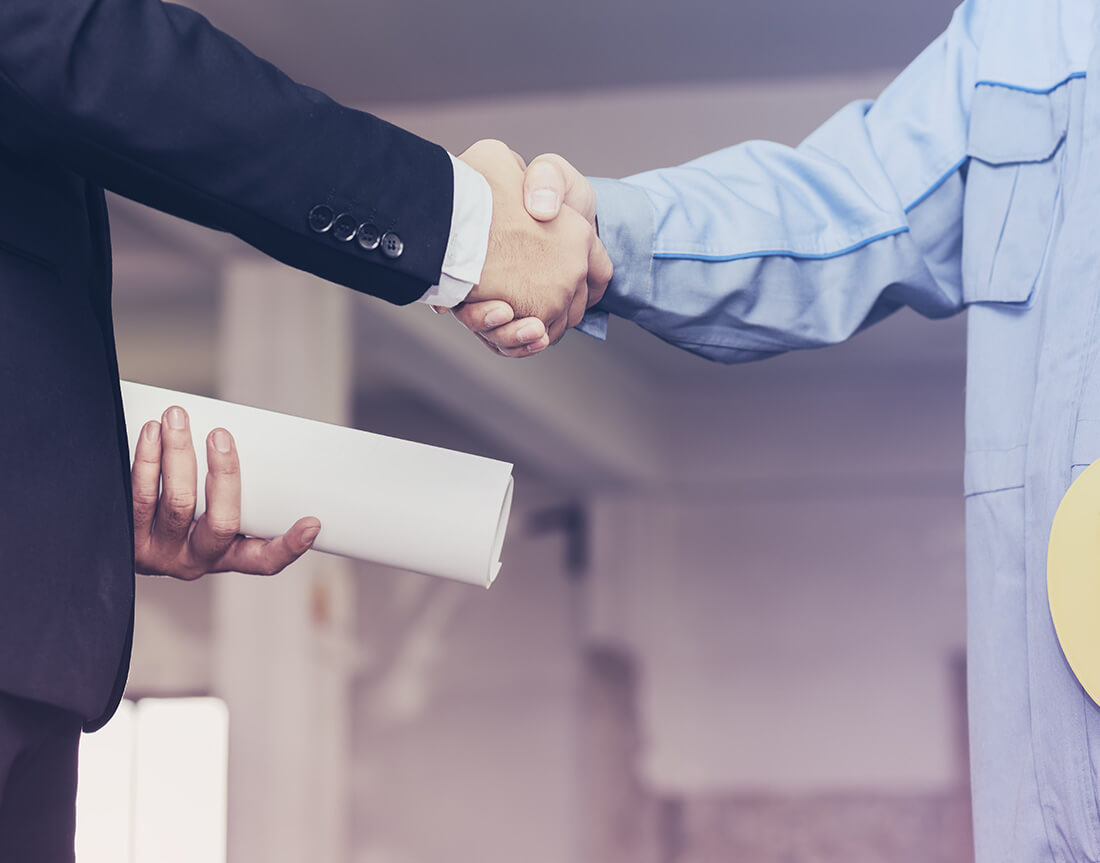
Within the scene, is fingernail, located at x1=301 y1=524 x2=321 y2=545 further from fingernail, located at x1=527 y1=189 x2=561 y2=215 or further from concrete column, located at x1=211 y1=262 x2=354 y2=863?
concrete column, located at x1=211 y1=262 x2=354 y2=863

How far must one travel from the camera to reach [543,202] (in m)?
0.80

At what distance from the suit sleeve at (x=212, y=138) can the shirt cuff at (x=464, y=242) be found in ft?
0.07

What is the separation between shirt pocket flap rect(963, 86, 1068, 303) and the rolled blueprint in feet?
1.32

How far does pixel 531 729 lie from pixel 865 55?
388 centimetres

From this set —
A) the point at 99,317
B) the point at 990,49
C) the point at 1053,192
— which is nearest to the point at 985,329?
the point at 1053,192

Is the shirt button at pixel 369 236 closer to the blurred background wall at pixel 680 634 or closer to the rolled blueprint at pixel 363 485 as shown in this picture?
the rolled blueprint at pixel 363 485

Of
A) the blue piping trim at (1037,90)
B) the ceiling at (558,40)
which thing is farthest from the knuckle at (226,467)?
the ceiling at (558,40)

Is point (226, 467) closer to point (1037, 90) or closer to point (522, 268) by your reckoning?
point (522, 268)

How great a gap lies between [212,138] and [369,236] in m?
0.11

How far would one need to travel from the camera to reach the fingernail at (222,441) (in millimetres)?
742

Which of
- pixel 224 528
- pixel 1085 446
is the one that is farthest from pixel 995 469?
pixel 224 528

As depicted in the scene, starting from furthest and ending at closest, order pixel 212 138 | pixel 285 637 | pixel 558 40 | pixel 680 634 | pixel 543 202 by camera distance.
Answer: pixel 680 634
pixel 285 637
pixel 558 40
pixel 543 202
pixel 212 138

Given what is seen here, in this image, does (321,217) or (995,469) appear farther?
(995,469)

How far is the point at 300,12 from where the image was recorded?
80.2 inches
